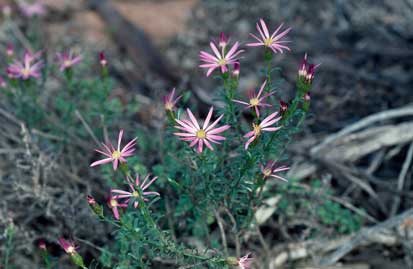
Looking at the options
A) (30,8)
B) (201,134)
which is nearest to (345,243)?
(201,134)

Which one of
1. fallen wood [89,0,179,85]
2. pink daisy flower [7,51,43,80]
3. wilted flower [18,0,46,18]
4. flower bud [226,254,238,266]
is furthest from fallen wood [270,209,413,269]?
wilted flower [18,0,46,18]

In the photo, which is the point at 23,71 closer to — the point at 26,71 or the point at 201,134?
the point at 26,71

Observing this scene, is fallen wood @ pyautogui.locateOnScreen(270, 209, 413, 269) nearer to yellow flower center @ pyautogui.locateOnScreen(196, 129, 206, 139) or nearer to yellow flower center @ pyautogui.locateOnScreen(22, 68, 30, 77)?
yellow flower center @ pyautogui.locateOnScreen(196, 129, 206, 139)

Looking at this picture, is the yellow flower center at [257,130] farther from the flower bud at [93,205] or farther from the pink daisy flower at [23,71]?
the pink daisy flower at [23,71]

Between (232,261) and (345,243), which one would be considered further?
(345,243)

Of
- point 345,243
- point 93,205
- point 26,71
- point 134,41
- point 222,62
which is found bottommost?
point 345,243

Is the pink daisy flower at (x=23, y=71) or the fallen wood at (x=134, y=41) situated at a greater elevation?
the fallen wood at (x=134, y=41)

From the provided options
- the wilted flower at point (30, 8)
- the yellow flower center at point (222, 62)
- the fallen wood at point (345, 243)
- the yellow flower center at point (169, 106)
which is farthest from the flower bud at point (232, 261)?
the wilted flower at point (30, 8)

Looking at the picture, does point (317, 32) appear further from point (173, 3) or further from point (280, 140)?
point (280, 140)

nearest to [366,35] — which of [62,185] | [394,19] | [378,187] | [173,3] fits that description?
[394,19]

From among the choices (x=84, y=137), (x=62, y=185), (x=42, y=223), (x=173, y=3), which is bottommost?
(x=42, y=223)

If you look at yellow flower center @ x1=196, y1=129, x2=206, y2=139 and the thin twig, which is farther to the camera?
the thin twig
